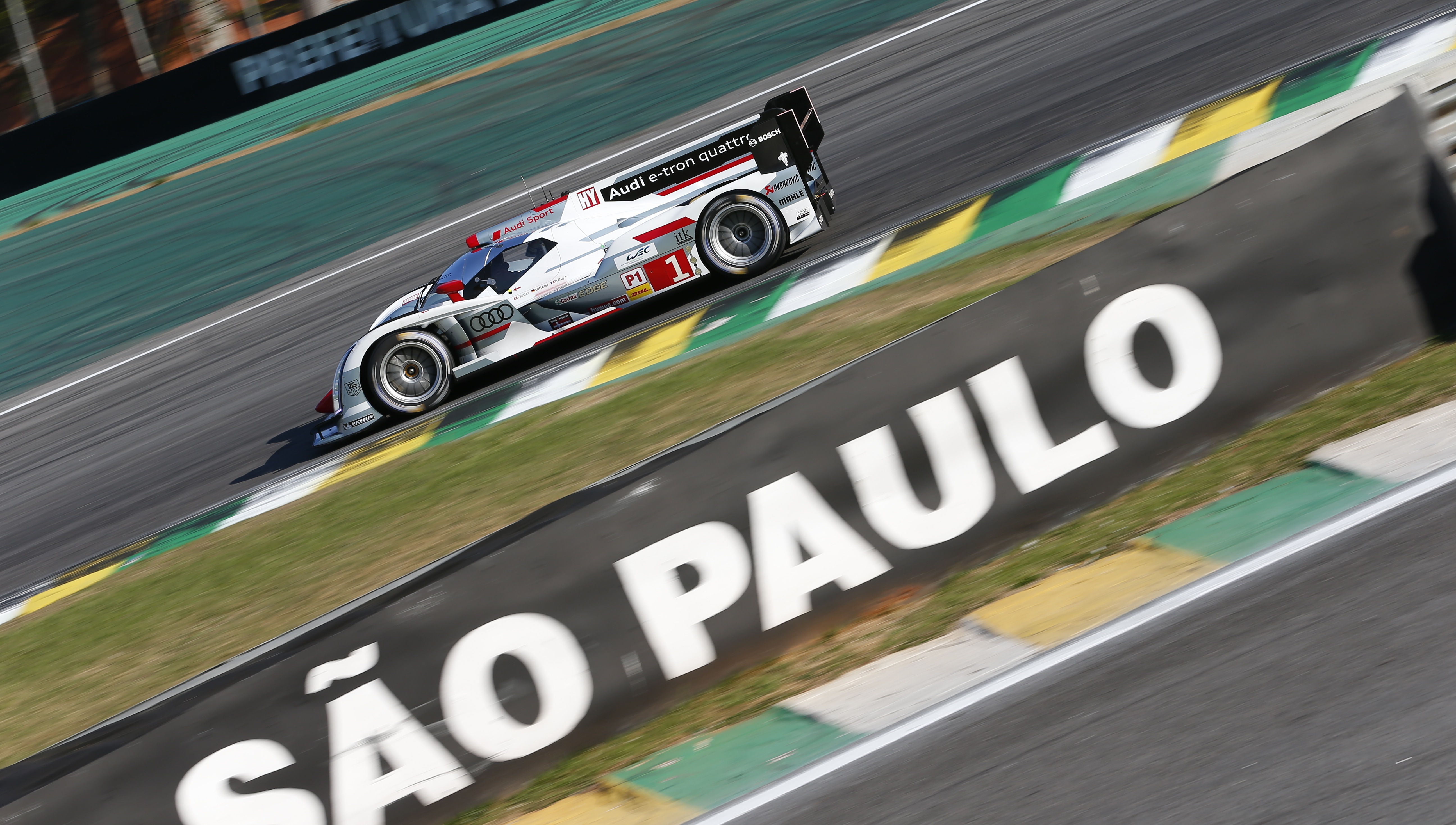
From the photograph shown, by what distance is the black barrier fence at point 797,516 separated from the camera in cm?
438

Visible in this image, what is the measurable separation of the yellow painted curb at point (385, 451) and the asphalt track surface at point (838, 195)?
2.12 feet

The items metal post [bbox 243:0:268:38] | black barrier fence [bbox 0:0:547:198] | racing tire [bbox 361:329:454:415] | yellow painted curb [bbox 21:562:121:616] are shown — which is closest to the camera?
yellow painted curb [bbox 21:562:121:616]

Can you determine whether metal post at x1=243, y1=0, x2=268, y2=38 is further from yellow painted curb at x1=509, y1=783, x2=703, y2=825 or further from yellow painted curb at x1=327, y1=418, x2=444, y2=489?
yellow painted curb at x1=509, y1=783, x2=703, y2=825

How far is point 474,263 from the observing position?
10.1 metres

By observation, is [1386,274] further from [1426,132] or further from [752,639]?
[752,639]

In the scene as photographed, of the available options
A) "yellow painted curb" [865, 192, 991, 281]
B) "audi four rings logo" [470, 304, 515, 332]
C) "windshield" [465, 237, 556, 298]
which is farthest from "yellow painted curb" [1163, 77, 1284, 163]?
"audi four rings logo" [470, 304, 515, 332]

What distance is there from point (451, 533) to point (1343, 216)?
5.36 meters

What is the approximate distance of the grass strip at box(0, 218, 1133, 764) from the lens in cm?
737

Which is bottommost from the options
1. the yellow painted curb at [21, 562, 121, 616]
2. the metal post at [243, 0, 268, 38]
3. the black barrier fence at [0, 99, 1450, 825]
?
the black barrier fence at [0, 99, 1450, 825]

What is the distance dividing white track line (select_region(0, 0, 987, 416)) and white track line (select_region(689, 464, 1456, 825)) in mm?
12311

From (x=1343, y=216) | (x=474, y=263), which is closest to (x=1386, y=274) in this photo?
(x=1343, y=216)

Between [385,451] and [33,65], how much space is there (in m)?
16.2

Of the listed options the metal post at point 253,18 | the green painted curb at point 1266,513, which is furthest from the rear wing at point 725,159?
the metal post at point 253,18

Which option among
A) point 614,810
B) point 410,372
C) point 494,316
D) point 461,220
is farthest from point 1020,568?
point 461,220
